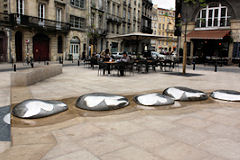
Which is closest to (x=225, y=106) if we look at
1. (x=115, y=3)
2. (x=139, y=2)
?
(x=115, y=3)

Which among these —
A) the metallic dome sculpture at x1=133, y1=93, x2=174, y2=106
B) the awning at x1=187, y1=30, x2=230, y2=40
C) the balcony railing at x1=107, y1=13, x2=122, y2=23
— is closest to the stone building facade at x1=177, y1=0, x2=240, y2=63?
the awning at x1=187, y1=30, x2=230, y2=40

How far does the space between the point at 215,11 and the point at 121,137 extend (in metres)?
28.0

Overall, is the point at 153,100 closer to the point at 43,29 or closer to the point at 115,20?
the point at 43,29

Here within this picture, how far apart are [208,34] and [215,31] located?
4.08 ft

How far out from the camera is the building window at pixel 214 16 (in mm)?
26891

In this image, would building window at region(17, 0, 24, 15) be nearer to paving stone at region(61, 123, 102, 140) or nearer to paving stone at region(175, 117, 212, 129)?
paving stone at region(61, 123, 102, 140)

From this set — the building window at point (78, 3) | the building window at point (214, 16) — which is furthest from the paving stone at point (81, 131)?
the building window at point (78, 3)

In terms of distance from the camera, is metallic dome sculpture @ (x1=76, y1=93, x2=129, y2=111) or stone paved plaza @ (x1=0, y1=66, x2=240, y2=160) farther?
metallic dome sculpture @ (x1=76, y1=93, x2=129, y2=111)

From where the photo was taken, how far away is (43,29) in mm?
27203

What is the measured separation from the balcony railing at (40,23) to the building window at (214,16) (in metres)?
17.6

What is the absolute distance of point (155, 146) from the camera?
11.2ft

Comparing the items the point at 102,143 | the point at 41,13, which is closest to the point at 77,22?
the point at 41,13

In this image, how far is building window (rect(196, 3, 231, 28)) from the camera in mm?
26891

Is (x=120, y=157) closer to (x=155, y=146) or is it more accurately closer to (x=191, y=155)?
(x=155, y=146)
